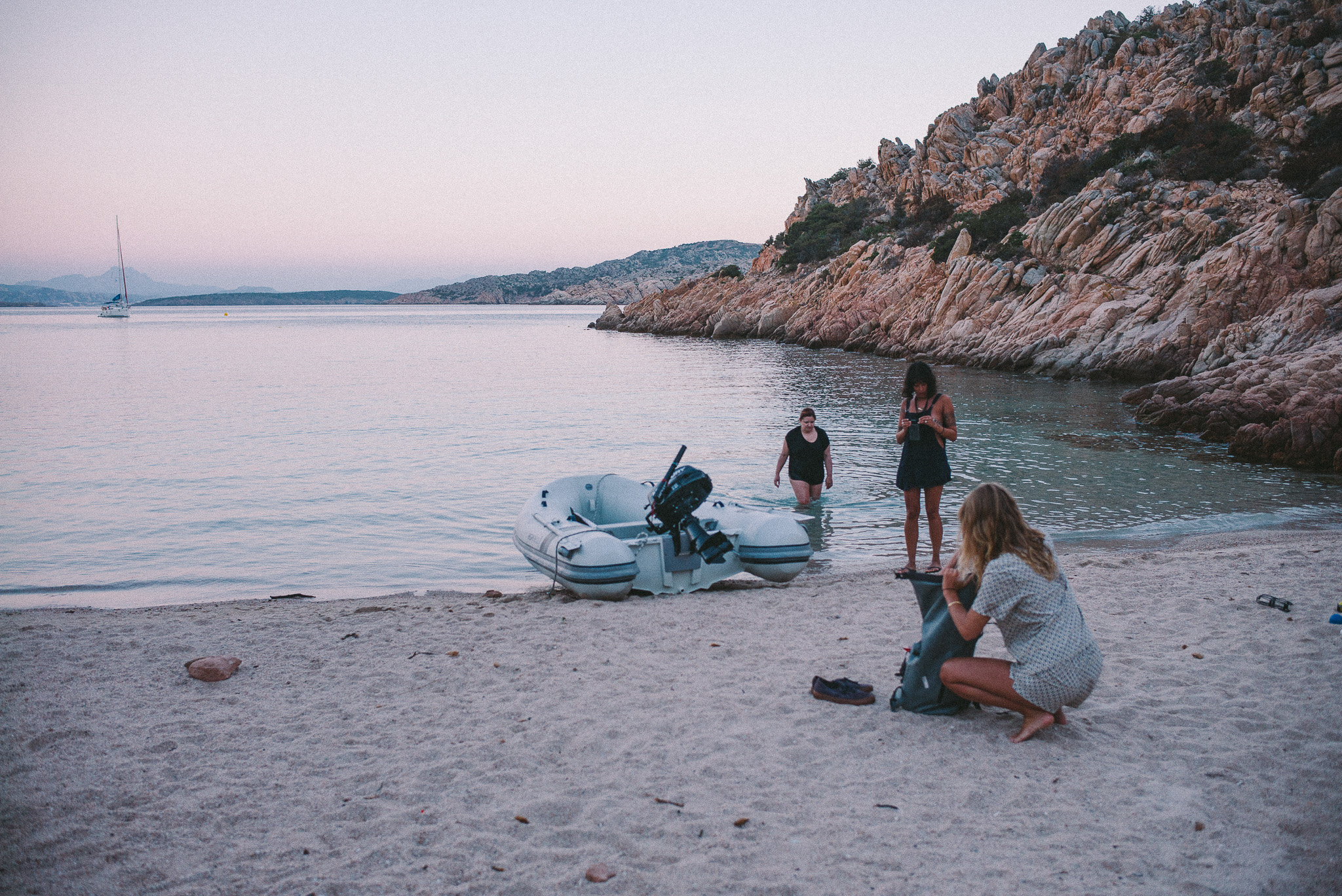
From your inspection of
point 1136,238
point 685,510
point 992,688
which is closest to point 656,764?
point 992,688

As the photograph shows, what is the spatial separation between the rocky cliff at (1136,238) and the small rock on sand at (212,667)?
50.5 ft

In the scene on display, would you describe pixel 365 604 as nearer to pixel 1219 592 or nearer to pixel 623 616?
pixel 623 616

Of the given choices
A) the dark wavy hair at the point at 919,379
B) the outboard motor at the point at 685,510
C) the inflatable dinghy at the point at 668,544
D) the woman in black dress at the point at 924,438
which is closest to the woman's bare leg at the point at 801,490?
the inflatable dinghy at the point at 668,544

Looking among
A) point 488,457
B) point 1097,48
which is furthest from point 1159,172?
point 488,457

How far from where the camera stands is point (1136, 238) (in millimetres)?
31703

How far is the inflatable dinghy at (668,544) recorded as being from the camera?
23.4ft

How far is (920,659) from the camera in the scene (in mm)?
4359

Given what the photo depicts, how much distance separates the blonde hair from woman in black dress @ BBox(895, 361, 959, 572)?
3.02 metres

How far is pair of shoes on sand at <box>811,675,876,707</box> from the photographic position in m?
4.54

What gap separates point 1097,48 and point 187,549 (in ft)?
199

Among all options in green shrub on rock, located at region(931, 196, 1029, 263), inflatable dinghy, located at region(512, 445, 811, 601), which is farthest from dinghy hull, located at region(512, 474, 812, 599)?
green shrub on rock, located at region(931, 196, 1029, 263)

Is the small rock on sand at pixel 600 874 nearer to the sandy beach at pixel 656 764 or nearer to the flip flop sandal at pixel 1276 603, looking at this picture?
the sandy beach at pixel 656 764

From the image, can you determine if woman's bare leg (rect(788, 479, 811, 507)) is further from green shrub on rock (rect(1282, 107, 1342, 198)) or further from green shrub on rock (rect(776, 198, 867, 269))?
green shrub on rock (rect(776, 198, 867, 269))

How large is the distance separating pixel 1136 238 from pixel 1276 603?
3077 cm
